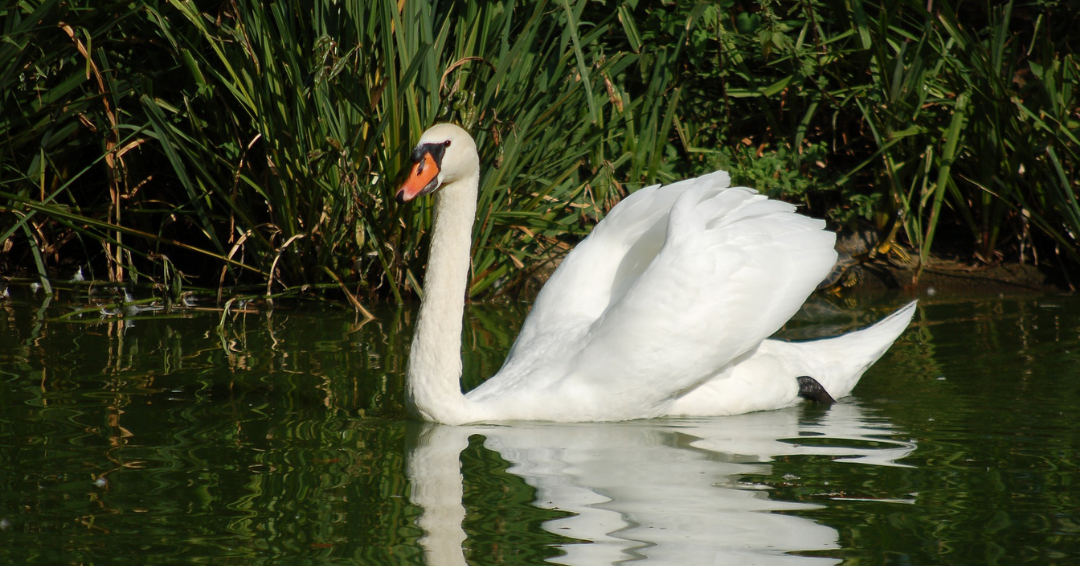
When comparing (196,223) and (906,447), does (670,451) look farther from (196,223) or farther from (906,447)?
(196,223)

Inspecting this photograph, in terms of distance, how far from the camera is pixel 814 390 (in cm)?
454

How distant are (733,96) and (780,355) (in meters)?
3.76

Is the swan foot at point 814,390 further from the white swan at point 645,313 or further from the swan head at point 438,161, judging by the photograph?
the swan head at point 438,161

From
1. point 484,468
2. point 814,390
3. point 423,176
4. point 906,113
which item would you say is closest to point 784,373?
point 814,390

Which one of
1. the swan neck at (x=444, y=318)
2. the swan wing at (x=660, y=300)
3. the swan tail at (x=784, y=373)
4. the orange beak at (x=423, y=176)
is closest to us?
the orange beak at (x=423, y=176)

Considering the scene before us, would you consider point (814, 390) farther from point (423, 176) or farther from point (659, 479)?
point (423, 176)

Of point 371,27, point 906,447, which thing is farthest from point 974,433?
point 371,27

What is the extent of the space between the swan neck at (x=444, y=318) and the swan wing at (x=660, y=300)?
0.74ft

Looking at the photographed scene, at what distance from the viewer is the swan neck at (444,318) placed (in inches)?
152

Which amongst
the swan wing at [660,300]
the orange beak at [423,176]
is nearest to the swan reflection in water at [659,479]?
the swan wing at [660,300]

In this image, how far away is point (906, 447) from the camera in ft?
11.9

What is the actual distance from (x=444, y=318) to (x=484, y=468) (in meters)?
0.75

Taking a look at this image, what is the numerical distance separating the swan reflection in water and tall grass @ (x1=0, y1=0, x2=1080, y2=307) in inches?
67.9

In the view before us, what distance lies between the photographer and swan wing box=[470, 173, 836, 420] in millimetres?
4020
